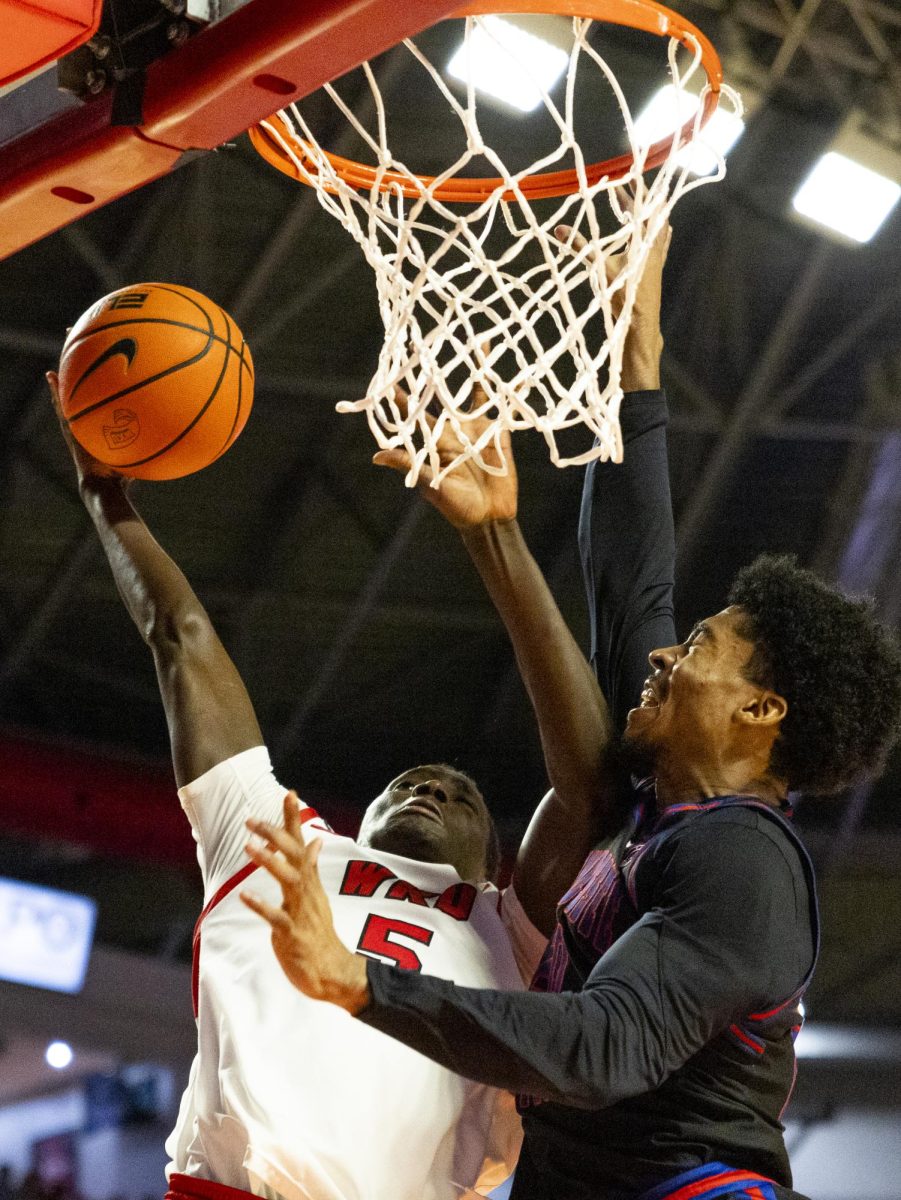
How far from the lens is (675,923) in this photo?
73.6 inches

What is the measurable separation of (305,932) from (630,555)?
123 cm

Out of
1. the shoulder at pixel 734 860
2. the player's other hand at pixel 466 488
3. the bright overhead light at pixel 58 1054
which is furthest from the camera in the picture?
the bright overhead light at pixel 58 1054

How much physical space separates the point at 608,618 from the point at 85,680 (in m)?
6.25

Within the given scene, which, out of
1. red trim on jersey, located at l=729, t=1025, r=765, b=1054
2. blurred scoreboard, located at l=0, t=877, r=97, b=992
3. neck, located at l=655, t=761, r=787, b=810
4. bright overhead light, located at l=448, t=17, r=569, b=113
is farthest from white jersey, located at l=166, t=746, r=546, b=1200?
blurred scoreboard, located at l=0, t=877, r=97, b=992

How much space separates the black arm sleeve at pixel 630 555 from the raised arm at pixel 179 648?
0.64 meters

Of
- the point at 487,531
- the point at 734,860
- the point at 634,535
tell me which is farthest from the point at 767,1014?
the point at 634,535

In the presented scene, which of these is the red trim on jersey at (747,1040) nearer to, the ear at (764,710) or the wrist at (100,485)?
the ear at (764,710)

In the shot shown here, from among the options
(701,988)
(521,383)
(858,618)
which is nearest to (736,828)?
(701,988)

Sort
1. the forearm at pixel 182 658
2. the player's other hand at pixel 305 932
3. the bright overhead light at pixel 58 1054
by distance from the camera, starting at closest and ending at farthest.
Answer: the player's other hand at pixel 305 932
the forearm at pixel 182 658
the bright overhead light at pixel 58 1054

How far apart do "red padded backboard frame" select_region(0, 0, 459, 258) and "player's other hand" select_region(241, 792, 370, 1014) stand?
1.06 meters

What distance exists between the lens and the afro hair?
2262mm

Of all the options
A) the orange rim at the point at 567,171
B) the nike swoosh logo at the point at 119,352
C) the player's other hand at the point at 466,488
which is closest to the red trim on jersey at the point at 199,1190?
the player's other hand at the point at 466,488

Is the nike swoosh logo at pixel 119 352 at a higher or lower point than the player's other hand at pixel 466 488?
higher

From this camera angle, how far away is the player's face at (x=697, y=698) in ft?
7.43
